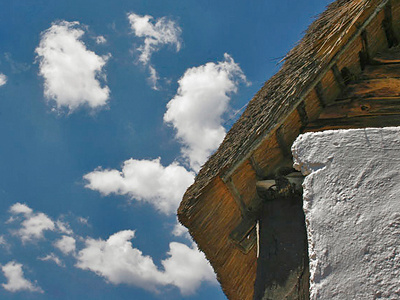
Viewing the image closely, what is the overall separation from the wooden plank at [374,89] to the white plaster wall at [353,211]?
3.45ft

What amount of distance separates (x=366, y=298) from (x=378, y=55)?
238 cm

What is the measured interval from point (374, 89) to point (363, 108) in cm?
21

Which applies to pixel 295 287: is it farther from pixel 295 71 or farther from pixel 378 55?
pixel 378 55

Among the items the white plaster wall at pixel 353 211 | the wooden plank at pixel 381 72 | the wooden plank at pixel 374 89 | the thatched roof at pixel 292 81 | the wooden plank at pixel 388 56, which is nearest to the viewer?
the white plaster wall at pixel 353 211

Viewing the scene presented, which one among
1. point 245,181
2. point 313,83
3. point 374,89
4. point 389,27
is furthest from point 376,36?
point 245,181

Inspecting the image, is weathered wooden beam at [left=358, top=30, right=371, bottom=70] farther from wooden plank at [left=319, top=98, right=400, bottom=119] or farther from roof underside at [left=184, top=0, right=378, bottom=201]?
wooden plank at [left=319, top=98, right=400, bottom=119]

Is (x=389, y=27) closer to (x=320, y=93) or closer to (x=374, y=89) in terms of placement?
(x=374, y=89)

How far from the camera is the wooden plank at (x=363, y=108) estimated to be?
9.52ft

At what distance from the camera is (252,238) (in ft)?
11.1

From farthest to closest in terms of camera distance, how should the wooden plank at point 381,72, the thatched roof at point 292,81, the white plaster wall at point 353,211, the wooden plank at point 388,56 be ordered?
the wooden plank at point 388,56
the wooden plank at point 381,72
the thatched roof at point 292,81
the white plaster wall at point 353,211

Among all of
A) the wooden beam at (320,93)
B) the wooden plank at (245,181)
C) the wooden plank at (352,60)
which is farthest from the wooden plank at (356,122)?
the wooden plank at (245,181)

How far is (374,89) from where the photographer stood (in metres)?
3.09

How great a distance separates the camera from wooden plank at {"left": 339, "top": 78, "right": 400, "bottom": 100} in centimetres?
298

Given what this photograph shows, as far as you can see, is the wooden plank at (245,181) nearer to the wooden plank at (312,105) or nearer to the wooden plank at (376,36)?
the wooden plank at (312,105)
